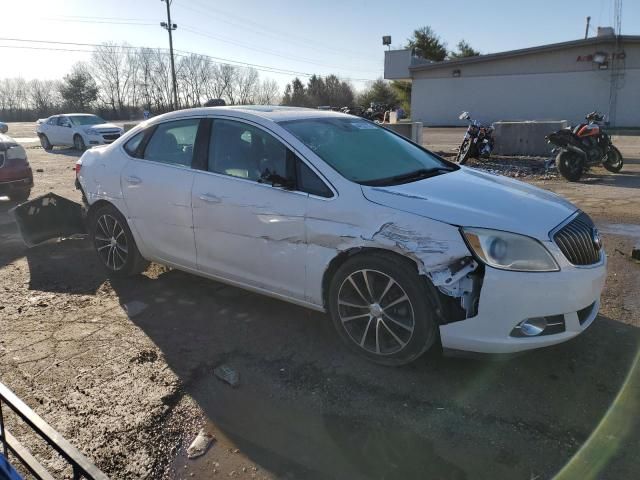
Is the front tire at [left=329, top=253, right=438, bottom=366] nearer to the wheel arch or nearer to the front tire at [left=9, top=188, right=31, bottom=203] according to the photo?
the wheel arch

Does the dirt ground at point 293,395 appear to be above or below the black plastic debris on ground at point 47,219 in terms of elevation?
below

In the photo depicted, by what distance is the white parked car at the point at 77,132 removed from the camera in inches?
800

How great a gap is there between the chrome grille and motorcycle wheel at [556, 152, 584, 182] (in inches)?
318

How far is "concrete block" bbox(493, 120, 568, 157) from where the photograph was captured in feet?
46.7

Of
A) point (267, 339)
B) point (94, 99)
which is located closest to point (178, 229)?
point (267, 339)

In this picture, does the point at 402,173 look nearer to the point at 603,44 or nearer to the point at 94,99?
the point at 603,44

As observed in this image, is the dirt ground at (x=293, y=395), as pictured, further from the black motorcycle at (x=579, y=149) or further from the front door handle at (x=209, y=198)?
the black motorcycle at (x=579, y=149)

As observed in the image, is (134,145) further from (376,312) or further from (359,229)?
(376,312)

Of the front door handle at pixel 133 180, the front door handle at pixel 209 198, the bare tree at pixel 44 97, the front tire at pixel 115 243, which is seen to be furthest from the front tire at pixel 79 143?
the bare tree at pixel 44 97

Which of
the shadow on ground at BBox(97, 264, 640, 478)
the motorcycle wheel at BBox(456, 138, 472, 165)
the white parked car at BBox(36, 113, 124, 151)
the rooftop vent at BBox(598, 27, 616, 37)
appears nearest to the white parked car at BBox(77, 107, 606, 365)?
the shadow on ground at BBox(97, 264, 640, 478)

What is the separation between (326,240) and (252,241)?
68 cm

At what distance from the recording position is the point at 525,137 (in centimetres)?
1459

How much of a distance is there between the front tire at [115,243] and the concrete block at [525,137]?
40.8 feet

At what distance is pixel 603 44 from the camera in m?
27.5
